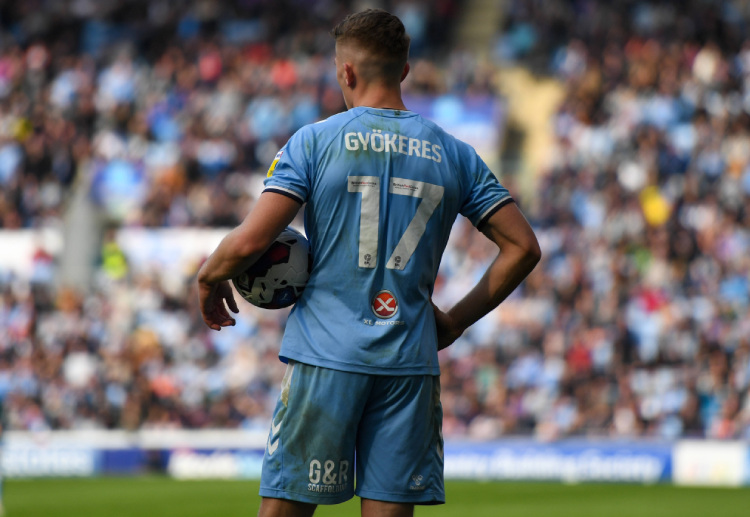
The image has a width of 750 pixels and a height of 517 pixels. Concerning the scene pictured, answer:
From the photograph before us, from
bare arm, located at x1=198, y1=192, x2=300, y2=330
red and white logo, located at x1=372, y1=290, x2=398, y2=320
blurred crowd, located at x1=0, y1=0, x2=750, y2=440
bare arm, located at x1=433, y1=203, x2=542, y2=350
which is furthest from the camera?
blurred crowd, located at x1=0, y1=0, x2=750, y2=440

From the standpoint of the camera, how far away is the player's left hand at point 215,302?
386 cm

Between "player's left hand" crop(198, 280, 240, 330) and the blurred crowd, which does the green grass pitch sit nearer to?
the blurred crowd

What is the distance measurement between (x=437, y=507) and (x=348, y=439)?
871cm

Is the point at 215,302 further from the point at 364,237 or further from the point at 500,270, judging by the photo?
the point at 500,270

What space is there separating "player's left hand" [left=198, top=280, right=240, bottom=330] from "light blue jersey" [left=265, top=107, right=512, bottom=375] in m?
0.25

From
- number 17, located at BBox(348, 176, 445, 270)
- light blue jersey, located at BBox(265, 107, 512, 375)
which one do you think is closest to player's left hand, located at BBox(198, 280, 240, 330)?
light blue jersey, located at BBox(265, 107, 512, 375)

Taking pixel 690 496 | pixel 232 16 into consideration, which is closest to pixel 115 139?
pixel 232 16

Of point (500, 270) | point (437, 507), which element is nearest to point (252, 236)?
point (500, 270)

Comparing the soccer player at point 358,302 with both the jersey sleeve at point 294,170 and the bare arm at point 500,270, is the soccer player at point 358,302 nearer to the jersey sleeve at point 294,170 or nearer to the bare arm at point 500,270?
the jersey sleeve at point 294,170

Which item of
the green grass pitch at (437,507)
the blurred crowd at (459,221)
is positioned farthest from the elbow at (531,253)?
the blurred crowd at (459,221)

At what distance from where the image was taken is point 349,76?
3955 millimetres

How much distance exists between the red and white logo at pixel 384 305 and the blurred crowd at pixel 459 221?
42.6 ft

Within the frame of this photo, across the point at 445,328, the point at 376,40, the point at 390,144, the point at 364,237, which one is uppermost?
the point at 376,40

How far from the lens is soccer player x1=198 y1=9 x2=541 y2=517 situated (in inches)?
148
